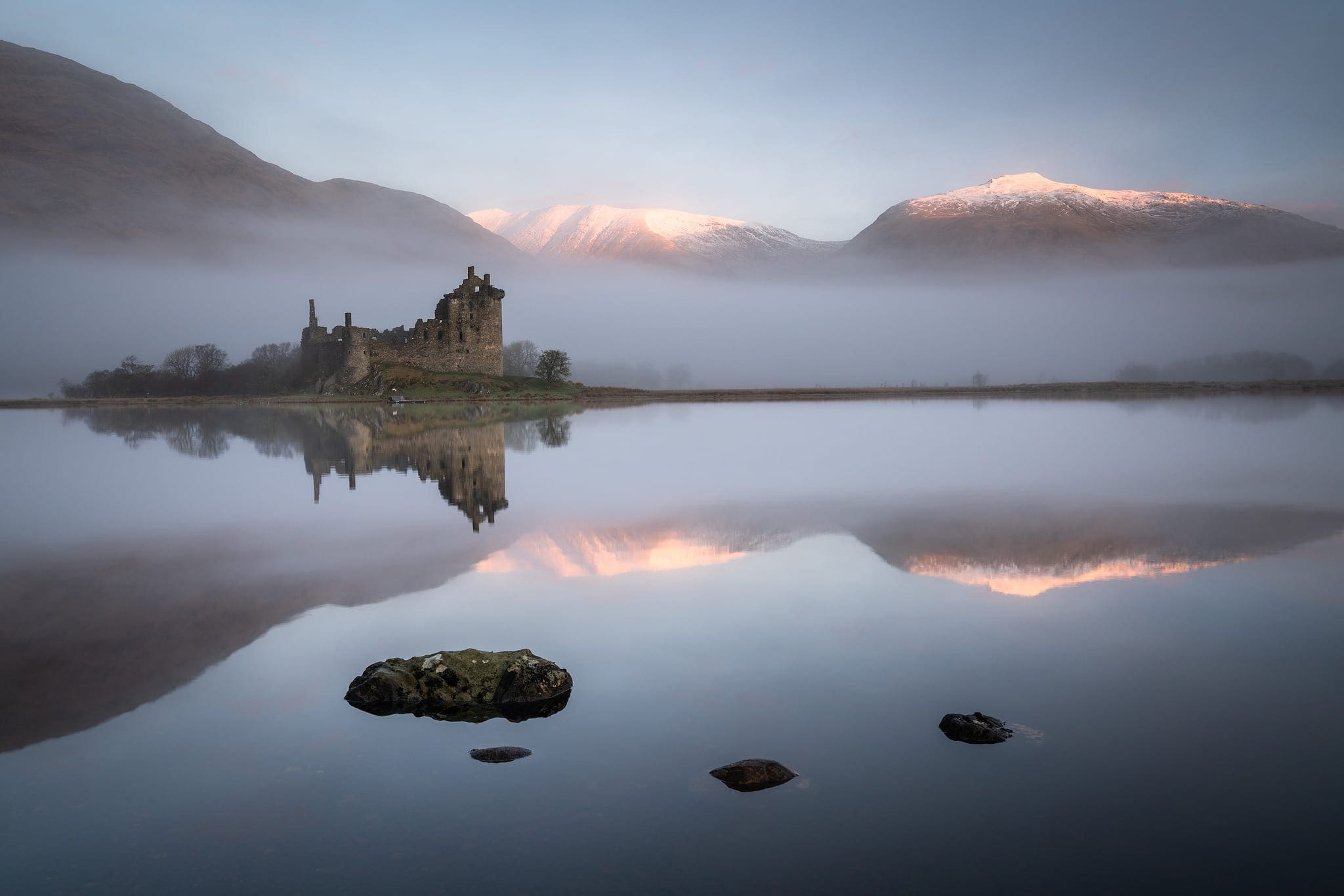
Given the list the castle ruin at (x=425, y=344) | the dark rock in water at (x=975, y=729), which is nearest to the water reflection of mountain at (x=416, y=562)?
the dark rock in water at (x=975, y=729)

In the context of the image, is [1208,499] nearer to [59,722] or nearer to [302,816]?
[302,816]

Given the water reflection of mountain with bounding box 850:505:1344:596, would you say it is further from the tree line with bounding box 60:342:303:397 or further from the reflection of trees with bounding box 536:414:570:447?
the tree line with bounding box 60:342:303:397

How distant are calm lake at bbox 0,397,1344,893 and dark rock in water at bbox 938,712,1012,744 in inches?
4.0

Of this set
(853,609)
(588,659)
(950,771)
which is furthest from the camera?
(853,609)

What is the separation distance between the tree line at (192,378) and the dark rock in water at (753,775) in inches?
3408

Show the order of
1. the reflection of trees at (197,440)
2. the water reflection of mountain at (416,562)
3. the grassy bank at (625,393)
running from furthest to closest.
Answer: the grassy bank at (625,393), the reflection of trees at (197,440), the water reflection of mountain at (416,562)

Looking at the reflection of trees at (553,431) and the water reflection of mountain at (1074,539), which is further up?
the reflection of trees at (553,431)

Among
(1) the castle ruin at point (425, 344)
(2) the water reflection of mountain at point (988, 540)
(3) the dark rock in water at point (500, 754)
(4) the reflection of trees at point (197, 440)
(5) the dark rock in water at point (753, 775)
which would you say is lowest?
(3) the dark rock in water at point (500, 754)

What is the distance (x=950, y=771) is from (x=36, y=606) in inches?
385

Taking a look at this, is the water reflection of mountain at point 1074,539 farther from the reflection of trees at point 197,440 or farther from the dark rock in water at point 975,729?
the reflection of trees at point 197,440

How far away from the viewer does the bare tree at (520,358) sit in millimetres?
112312

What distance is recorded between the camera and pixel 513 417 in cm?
4888

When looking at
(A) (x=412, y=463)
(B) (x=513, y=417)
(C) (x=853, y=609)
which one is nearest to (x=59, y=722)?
(C) (x=853, y=609)

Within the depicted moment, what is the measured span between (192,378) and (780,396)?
6768 centimetres
